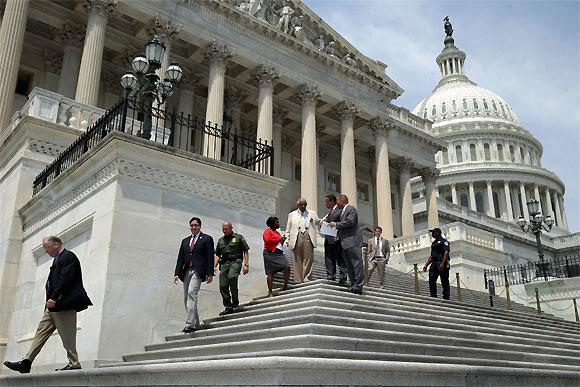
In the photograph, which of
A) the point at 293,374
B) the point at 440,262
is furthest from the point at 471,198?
the point at 293,374

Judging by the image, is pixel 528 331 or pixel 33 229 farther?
pixel 33 229

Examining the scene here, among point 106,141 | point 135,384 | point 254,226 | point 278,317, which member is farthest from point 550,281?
point 135,384

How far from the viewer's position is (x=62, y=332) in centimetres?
793

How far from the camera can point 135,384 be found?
19.1 feet

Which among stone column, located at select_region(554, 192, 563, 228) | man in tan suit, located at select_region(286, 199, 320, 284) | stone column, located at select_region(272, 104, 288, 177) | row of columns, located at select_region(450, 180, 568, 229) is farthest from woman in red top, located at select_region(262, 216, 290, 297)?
stone column, located at select_region(554, 192, 563, 228)

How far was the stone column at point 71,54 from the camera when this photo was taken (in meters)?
27.3

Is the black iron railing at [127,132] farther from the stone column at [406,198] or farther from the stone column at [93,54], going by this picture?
the stone column at [406,198]

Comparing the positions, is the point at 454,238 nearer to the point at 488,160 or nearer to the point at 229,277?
the point at 229,277

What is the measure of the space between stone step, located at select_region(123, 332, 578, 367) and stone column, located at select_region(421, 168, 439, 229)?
33545mm

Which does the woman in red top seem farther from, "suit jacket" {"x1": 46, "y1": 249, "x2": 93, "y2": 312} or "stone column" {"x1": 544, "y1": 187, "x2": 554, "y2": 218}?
"stone column" {"x1": 544, "y1": 187, "x2": 554, "y2": 218}

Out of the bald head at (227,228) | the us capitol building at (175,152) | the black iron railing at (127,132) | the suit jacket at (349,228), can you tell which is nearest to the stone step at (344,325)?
the us capitol building at (175,152)

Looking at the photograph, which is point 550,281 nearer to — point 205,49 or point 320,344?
point 320,344

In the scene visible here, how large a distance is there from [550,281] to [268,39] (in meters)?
21.2

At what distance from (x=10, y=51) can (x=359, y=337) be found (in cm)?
2092
